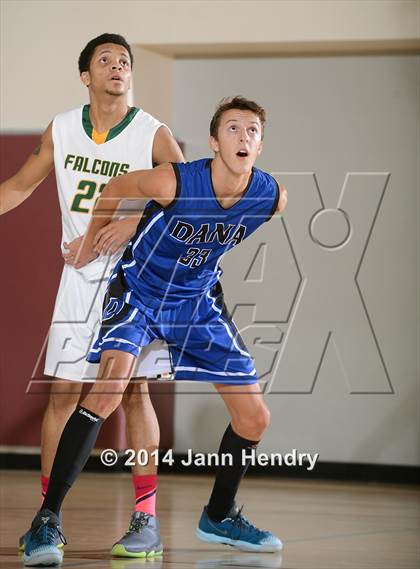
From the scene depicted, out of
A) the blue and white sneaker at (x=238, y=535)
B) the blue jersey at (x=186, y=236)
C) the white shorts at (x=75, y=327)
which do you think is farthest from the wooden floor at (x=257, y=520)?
the blue jersey at (x=186, y=236)

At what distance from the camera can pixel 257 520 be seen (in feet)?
14.8

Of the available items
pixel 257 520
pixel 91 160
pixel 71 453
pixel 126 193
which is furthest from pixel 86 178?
pixel 257 520

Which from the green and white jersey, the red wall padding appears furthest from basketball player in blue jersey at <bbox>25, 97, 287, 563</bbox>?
the red wall padding

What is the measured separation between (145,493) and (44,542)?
1.61ft

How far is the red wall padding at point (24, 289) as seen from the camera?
6.08 m

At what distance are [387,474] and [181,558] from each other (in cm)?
288

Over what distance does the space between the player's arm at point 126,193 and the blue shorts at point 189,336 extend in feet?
0.73

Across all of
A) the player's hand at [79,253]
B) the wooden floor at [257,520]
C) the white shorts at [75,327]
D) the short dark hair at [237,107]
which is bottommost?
the wooden floor at [257,520]

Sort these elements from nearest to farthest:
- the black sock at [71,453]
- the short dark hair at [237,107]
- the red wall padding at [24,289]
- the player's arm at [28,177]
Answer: the black sock at [71,453], the short dark hair at [237,107], the player's arm at [28,177], the red wall padding at [24,289]

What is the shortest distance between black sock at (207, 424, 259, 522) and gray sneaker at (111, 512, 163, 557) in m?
0.23

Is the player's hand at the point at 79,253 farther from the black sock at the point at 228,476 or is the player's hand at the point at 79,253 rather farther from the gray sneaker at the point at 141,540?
the gray sneaker at the point at 141,540

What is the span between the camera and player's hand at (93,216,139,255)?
3.64m

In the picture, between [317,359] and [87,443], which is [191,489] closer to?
[317,359]

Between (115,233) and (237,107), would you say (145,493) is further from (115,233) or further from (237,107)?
(237,107)
